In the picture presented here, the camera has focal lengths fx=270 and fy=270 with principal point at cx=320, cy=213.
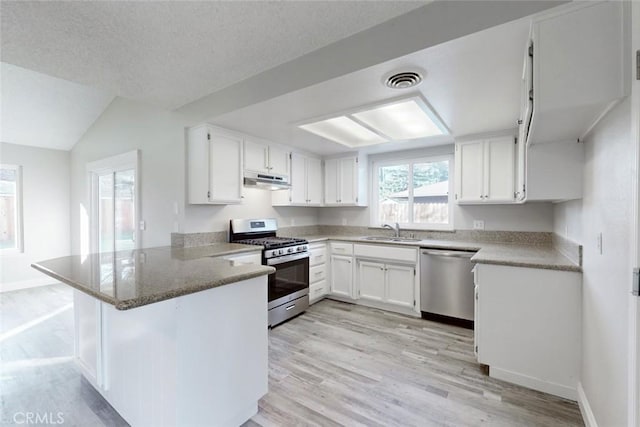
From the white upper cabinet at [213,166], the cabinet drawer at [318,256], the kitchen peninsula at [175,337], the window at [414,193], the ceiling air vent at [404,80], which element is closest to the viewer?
the kitchen peninsula at [175,337]

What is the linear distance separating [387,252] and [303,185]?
1584 millimetres

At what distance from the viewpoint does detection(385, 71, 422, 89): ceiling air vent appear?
1.85 meters

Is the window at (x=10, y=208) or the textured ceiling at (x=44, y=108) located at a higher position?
the textured ceiling at (x=44, y=108)

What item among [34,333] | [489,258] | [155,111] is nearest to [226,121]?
[155,111]

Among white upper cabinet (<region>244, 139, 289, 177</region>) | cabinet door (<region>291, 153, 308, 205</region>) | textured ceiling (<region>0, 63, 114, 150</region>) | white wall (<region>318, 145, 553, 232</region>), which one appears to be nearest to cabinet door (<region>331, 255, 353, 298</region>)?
white wall (<region>318, 145, 553, 232</region>)

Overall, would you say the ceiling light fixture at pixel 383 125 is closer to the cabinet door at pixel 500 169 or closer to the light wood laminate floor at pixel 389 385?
the cabinet door at pixel 500 169

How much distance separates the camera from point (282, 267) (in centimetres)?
318

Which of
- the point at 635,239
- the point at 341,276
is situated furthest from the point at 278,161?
the point at 635,239

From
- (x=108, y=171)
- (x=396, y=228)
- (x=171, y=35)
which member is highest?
(x=171, y=35)

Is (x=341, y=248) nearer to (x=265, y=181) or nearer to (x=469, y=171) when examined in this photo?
(x=265, y=181)

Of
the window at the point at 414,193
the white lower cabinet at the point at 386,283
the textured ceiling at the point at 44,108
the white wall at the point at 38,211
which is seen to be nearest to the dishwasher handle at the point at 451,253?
the white lower cabinet at the point at 386,283

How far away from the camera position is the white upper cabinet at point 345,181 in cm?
419

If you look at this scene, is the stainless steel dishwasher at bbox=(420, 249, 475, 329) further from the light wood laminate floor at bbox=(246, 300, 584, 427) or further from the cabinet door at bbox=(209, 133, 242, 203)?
the cabinet door at bbox=(209, 133, 242, 203)

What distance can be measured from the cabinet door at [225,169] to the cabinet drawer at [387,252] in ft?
5.67
